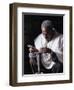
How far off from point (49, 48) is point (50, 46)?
0.04 ft

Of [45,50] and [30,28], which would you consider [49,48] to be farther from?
[30,28]

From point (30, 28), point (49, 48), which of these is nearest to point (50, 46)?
point (49, 48)

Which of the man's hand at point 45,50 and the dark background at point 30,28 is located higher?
the dark background at point 30,28

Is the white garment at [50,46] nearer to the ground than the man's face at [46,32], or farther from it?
nearer to the ground

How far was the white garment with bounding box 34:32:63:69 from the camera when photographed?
166 centimetres

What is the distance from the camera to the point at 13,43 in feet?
5.20

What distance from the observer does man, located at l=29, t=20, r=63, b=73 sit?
167cm

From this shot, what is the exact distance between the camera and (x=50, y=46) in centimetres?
169

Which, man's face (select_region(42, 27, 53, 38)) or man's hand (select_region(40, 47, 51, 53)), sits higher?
man's face (select_region(42, 27, 53, 38))

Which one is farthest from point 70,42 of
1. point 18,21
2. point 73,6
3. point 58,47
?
point 18,21

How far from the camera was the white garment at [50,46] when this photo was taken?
5.46 feet

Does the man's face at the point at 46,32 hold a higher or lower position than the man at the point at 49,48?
higher

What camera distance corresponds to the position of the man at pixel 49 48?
1667 millimetres

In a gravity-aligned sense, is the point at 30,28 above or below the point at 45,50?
above
